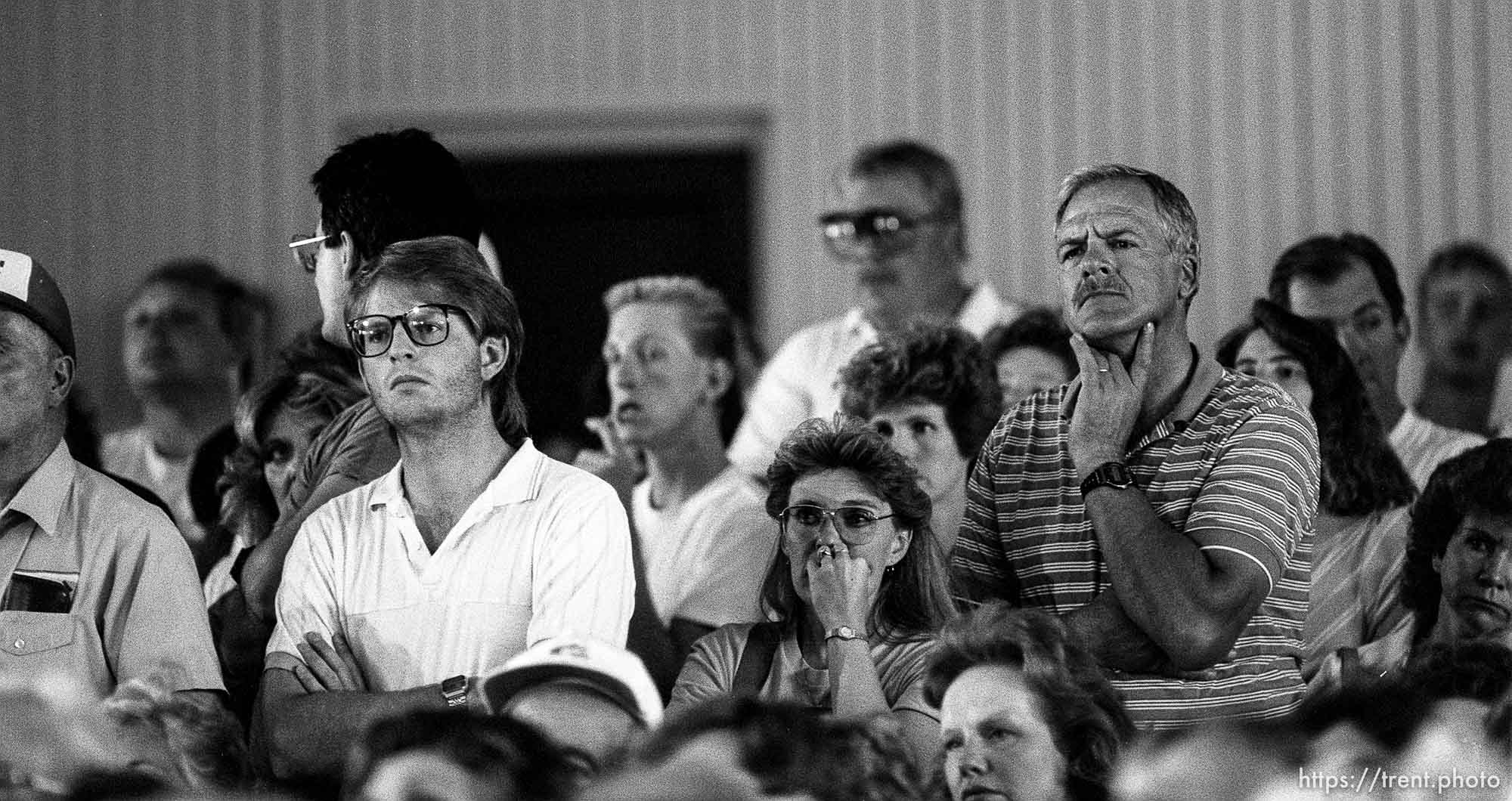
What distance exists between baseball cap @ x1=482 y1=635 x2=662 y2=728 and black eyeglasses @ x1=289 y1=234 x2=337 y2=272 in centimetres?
121

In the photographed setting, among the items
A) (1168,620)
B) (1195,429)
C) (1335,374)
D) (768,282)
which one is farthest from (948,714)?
(768,282)

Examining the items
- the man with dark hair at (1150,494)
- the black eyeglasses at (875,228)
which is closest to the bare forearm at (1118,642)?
the man with dark hair at (1150,494)

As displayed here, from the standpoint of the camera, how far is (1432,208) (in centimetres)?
686

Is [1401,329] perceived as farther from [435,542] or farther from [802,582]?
[435,542]

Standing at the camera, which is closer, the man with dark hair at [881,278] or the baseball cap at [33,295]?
the baseball cap at [33,295]

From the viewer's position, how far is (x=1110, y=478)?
3230 millimetres

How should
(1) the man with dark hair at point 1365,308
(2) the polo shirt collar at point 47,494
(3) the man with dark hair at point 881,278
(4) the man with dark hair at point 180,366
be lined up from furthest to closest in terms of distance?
(4) the man with dark hair at point 180,366 < (3) the man with dark hair at point 881,278 < (1) the man with dark hair at point 1365,308 < (2) the polo shirt collar at point 47,494

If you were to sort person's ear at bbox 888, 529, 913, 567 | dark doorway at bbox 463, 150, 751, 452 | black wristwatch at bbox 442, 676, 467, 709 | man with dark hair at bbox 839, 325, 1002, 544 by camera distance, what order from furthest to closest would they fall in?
1. dark doorway at bbox 463, 150, 751, 452
2. man with dark hair at bbox 839, 325, 1002, 544
3. person's ear at bbox 888, 529, 913, 567
4. black wristwatch at bbox 442, 676, 467, 709

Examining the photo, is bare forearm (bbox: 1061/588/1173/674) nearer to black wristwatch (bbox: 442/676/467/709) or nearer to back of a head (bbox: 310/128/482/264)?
black wristwatch (bbox: 442/676/467/709)

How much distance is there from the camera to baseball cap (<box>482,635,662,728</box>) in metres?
2.64

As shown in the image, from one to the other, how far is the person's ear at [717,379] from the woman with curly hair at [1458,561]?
5.62 feet

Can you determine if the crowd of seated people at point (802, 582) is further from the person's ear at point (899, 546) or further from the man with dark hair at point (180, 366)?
→ the man with dark hair at point (180, 366)

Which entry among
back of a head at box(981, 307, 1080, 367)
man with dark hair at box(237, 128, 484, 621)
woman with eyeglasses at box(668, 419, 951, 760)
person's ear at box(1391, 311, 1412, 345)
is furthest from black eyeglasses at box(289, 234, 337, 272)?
person's ear at box(1391, 311, 1412, 345)

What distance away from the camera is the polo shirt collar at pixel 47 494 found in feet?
10.8
